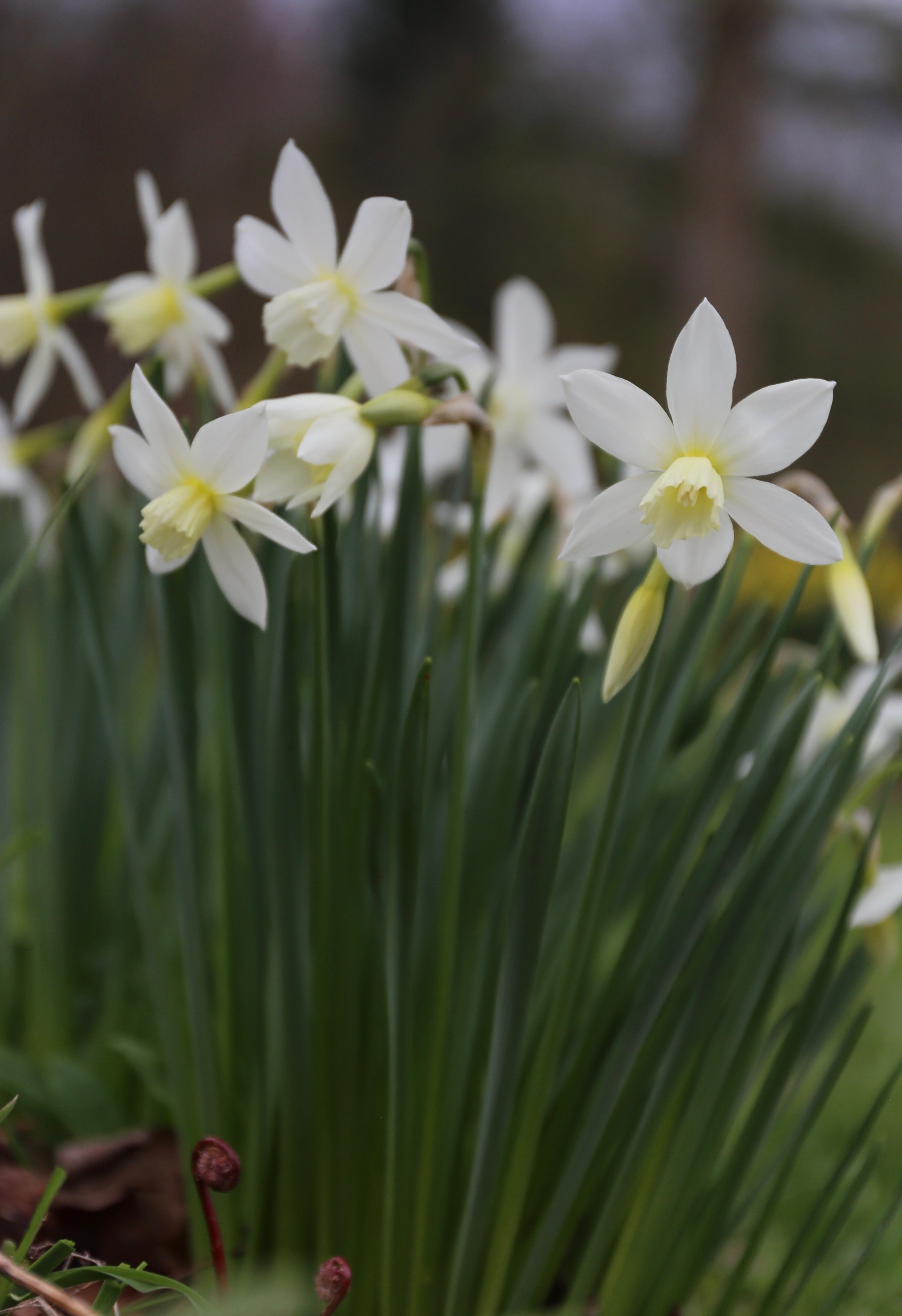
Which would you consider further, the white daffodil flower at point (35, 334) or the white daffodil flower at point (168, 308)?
the white daffodil flower at point (35, 334)

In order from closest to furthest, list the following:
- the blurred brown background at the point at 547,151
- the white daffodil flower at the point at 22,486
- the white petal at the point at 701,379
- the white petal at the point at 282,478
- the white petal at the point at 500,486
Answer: the white petal at the point at 701,379, the white petal at the point at 282,478, the white petal at the point at 500,486, the white daffodil flower at the point at 22,486, the blurred brown background at the point at 547,151

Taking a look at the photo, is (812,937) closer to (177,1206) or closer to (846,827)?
(846,827)

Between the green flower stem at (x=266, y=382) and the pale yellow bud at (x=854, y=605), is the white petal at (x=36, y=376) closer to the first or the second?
the green flower stem at (x=266, y=382)

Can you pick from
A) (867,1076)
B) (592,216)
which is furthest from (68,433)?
(592,216)

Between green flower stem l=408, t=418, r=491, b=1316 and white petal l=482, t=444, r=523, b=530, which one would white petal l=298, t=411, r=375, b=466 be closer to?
green flower stem l=408, t=418, r=491, b=1316

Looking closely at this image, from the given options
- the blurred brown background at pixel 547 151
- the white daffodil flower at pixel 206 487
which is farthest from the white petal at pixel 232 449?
the blurred brown background at pixel 547 151
